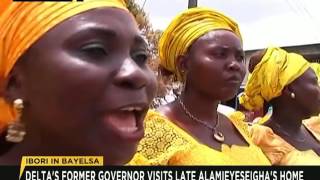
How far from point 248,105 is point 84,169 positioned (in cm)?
208

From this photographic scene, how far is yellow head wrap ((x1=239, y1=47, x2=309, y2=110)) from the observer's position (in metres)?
2.74

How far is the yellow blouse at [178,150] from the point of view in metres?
1.83

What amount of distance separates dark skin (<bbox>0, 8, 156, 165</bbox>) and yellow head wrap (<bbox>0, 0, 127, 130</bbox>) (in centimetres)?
2

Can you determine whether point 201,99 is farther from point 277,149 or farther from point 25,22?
point 25,22

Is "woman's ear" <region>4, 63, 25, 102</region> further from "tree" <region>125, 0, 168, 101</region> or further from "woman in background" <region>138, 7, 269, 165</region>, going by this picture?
"woman in background" <region>138, 7, 269, 165</region>

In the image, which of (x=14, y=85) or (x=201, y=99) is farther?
(x=201, y=99)

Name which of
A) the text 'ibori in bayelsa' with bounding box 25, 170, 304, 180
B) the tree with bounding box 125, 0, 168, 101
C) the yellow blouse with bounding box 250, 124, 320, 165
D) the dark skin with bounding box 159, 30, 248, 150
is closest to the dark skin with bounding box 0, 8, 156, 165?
the text 'ibori in bayelsa' with bounding box 25, 170, 304, 180

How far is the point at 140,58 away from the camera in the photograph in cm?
105

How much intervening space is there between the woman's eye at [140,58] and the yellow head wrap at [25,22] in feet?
0.34

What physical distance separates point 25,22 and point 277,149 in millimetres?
1755

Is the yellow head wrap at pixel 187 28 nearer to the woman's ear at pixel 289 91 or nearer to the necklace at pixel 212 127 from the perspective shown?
the necklace at pixel 212 127

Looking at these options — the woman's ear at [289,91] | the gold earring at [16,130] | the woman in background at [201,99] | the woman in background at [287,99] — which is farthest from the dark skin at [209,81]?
the gold earring at [16,130]

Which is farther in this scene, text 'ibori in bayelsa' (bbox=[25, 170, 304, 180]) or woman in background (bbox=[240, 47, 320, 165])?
woman in background (bbox=[240, 47, 320, 165])

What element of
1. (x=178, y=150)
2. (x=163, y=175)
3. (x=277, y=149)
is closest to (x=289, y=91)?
(x=277, y=149)
